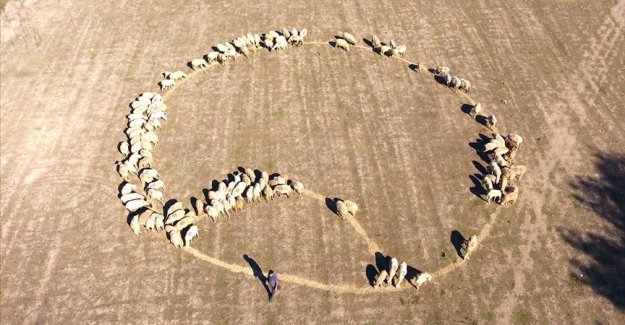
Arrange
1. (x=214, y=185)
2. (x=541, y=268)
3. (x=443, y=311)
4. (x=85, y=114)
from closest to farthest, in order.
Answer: (x=443, y=311) < (x=541, y=268) < (x=214, y=185) < (x=85, y=114)

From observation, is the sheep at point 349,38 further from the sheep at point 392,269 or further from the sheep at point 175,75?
the sheep at point 392,269

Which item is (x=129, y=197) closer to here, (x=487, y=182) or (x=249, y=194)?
(x=249, y=194)

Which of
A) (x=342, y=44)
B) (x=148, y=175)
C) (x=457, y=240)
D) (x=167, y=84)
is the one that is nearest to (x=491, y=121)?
(x=457, y=240)

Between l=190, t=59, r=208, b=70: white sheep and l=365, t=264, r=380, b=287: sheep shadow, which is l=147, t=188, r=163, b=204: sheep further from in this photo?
l=190, t=59, r=208, b=70: white sheep

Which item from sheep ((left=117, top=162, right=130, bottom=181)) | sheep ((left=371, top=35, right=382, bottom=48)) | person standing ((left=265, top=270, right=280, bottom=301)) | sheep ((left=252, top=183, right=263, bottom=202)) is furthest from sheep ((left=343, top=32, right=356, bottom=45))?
person standing ((left=265, top=270, right=280, bottom=301))

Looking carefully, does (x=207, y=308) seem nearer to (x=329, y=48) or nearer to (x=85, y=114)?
(x=85, y=114)

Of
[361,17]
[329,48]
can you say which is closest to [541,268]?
[329,48]
